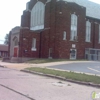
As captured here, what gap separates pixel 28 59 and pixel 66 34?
8.17 m

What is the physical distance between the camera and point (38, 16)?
44.5 meters

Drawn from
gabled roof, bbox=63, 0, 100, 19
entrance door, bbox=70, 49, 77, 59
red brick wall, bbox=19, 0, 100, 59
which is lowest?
entrance door, bbox=70, 49, 77, 59

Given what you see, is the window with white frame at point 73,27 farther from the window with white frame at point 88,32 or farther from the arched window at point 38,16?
the arched window at point 38,16

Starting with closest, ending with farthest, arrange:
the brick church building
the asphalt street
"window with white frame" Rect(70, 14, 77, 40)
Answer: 1. the asphalt street
2. the brick church building
3. "window with white frame" Rect(70, 14, 77, 40)

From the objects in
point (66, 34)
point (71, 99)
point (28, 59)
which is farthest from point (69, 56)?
point (71, 99)

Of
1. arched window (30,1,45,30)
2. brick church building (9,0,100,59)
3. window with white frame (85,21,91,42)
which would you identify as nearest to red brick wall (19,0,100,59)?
brick church building (9,0,100,59)

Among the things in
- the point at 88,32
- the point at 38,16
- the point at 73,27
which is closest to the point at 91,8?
the point at 88,32

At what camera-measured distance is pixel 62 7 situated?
38562 millimetres

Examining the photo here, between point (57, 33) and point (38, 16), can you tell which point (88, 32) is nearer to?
point (57, 33)

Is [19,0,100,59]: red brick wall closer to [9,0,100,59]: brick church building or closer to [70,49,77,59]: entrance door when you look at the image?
[9,0,100,59]: brick church building

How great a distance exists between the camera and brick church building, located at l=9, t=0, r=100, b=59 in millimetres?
38500

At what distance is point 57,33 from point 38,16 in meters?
8.17

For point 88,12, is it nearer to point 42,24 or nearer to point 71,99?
point 42,24

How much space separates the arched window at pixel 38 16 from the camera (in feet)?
142
